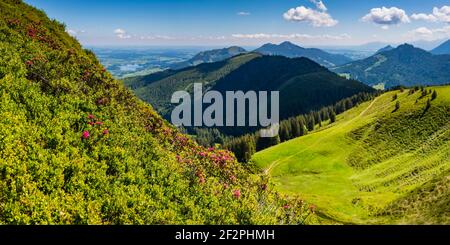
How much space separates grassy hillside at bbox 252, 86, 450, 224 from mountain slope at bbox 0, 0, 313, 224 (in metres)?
26.4

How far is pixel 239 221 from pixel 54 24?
120 ft

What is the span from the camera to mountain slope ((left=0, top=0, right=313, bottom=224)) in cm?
1518

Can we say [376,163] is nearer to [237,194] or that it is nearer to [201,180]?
[237,194]

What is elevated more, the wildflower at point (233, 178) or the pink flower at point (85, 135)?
the pink flower at point (85, 135)

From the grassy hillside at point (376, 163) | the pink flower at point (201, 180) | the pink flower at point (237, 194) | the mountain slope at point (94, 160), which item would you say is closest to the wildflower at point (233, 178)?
the mountain slope at point (94, 160)

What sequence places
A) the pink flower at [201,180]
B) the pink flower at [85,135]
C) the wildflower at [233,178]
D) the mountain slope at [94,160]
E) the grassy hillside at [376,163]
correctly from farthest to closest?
the grassy hillside at [376,163], the wildflower at [233,178], the pink flower at [201,180], the pink flower at [85,135], the mountain slope at [94,160]

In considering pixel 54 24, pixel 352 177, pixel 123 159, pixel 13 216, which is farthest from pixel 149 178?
pixel 352 177

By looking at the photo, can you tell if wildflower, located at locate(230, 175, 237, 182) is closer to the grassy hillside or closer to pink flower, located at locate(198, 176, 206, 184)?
pink flower, located at locate(198, 176, 206, 184)

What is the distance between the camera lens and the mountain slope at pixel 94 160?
1518 cm

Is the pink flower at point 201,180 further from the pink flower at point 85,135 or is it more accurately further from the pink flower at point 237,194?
the pink flower at point 85,135

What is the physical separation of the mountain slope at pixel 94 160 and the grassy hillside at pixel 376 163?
86.5 feet
